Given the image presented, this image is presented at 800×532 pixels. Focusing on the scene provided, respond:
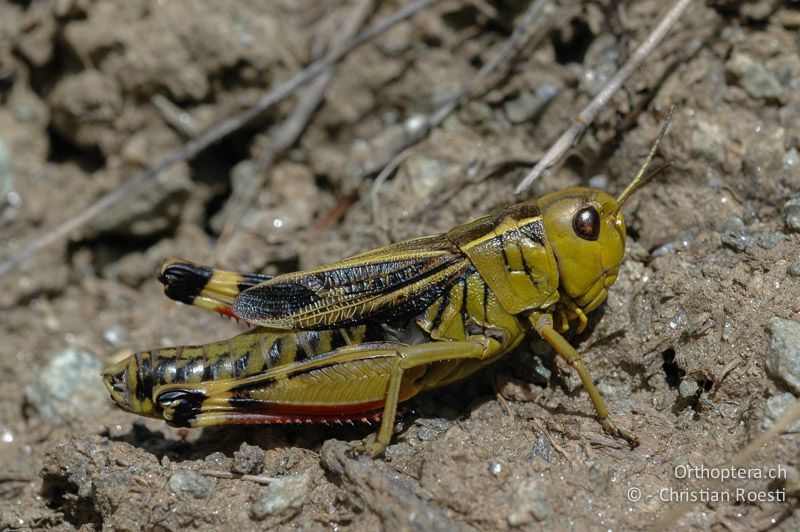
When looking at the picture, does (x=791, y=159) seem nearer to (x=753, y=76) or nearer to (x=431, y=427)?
(x=753, y=76)

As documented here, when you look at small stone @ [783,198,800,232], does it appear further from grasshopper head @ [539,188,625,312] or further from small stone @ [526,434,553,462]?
small stone @ [526,434,553,462]

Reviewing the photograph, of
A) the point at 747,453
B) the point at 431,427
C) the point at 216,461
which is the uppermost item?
the point at 747,453

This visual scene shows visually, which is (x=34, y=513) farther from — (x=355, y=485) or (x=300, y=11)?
(x=300, y=11)

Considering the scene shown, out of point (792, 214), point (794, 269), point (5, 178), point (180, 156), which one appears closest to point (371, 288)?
point (794, 269)

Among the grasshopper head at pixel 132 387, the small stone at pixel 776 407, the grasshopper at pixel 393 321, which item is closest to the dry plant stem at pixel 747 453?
the small stone at pixel 776 407

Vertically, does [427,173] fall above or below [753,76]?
below

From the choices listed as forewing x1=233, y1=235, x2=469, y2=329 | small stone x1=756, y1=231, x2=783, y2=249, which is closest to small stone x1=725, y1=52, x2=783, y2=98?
small stone x1=756, y1=231, x2=783, y2=249
